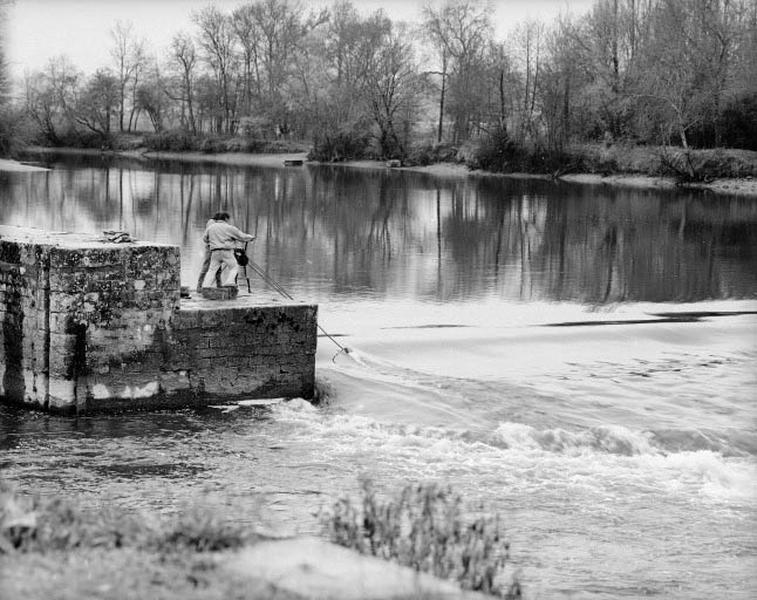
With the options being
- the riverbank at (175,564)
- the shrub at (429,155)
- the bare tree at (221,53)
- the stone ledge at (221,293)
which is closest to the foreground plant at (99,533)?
the riverbank at (175,564)

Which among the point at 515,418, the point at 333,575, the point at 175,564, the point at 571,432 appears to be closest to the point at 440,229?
the point at 515,418

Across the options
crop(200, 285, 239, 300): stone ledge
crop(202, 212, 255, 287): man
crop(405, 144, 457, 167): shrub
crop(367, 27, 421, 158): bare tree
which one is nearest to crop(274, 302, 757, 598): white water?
crop(200, 285, 239, 300): stone ledge

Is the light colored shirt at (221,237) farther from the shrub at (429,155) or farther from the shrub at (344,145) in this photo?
the shrub at (344,145)

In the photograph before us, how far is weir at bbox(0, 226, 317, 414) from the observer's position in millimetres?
16453

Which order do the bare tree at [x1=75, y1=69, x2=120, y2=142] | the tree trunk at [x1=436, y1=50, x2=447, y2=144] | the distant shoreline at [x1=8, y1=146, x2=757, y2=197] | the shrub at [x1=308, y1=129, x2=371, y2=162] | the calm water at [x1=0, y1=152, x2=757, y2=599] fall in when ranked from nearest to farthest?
the calm water at [x1=0, y1=152, x2=757, y2=599] → the distant shoreline at [x1=8, y1=146, x2=757, y2=197] → the tree trunk at [x1=436, y1=50, x2=447, y2=144] → the shrub at [x1=308, y1=129, x2=371, y2=162] → the bare tree at [x1=75, y1=69, x2=120, y2=142]

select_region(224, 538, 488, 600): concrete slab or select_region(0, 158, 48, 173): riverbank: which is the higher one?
select_region(0, 158, 48, 173): riverbank

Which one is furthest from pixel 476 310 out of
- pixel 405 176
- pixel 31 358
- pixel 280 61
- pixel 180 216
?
pixel 280 61

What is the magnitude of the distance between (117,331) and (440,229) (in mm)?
28297

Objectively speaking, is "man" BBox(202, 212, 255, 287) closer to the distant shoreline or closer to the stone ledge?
the stone ledge

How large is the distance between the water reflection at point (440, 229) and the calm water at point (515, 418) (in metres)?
0.20

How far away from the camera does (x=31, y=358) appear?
55.1 ft

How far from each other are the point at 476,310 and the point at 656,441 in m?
10.9

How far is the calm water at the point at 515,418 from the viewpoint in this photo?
499 inches

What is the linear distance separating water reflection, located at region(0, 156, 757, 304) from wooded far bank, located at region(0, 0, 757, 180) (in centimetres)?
869
